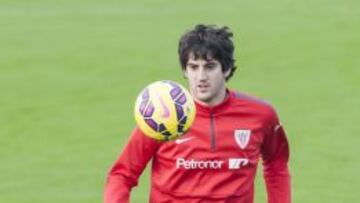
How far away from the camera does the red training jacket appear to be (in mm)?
8711

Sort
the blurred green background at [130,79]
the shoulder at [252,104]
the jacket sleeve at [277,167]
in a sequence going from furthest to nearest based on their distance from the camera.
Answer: the blurred green background at [130,79] → the jacket sleeve at [277,167] → the shoulder at [252,104]

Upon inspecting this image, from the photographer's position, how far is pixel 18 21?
23703 millimetres

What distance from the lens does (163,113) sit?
A: 27.2 ft

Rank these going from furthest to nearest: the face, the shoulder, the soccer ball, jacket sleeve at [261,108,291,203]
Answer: jacket sleeve at [261,108,291,203], the shoulder, the face, the soccer ball

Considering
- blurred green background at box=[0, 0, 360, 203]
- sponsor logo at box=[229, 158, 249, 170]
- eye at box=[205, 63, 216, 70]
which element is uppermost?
eye at box=[205, 63, 216, 70]

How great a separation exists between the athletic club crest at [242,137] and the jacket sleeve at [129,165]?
0.59 metres

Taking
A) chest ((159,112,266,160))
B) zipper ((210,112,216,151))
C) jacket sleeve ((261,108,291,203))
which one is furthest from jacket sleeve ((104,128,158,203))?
jacket sleeve ((261,108,291,203))

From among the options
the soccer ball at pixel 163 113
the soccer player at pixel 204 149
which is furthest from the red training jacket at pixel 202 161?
the soccer ball at pixel 163 113

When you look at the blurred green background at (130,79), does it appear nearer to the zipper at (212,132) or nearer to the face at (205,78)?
the zipper at (212,132)

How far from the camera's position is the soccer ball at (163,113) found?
27.1ft

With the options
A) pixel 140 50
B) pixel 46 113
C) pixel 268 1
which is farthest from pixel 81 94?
pixel 268 1

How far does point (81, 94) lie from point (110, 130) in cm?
194

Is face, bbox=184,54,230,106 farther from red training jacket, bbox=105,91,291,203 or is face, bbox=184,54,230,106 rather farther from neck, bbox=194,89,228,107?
red training jacket, bbox=105,91,291,203

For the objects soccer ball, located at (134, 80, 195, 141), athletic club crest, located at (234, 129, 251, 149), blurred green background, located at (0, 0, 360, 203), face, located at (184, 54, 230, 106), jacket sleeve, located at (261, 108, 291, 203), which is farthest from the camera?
blurred green background, located at (0, 0, 360, 203)
